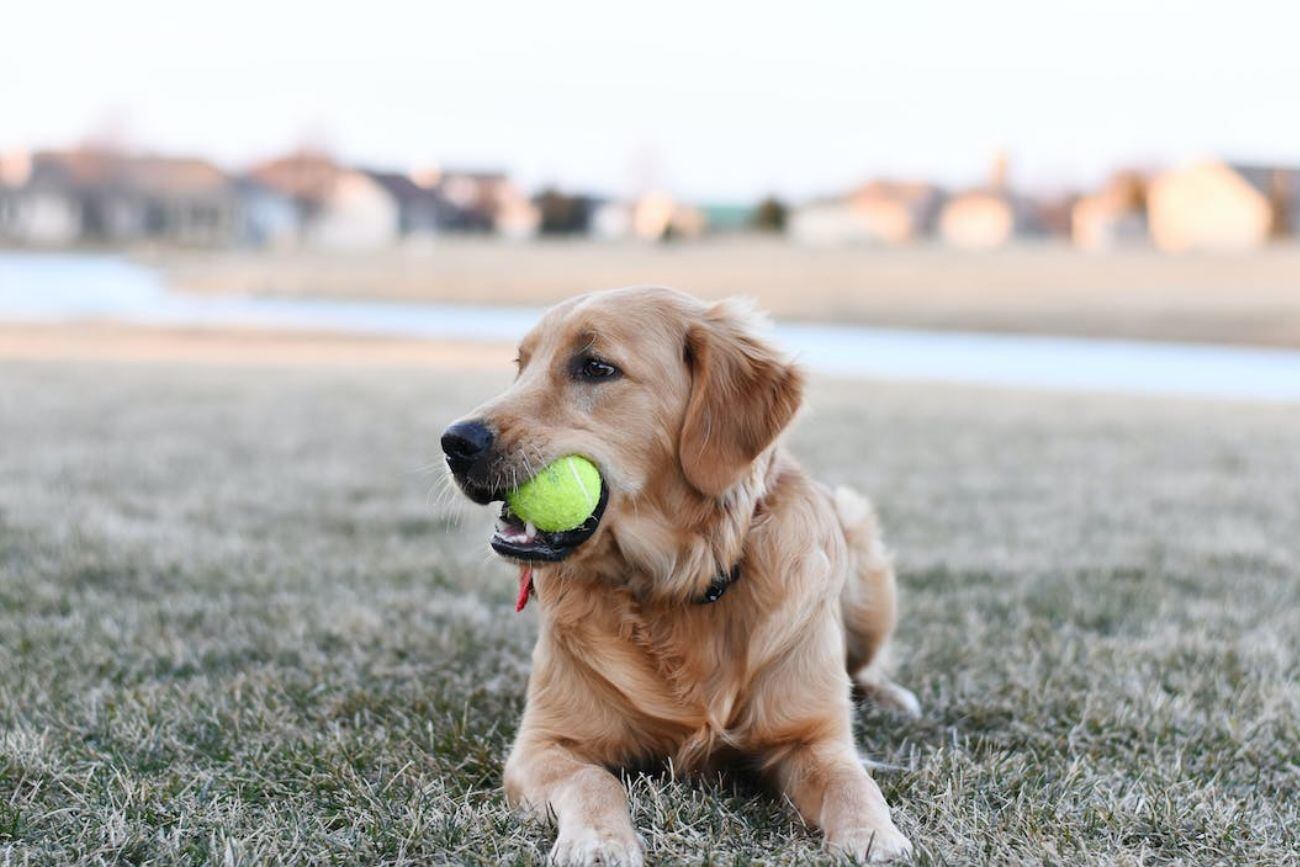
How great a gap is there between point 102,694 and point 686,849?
188cm

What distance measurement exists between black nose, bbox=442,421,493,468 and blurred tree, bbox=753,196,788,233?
176ft

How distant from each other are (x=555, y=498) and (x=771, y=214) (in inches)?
2122

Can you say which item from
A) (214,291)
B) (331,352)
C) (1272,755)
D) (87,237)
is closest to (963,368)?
(331,352)

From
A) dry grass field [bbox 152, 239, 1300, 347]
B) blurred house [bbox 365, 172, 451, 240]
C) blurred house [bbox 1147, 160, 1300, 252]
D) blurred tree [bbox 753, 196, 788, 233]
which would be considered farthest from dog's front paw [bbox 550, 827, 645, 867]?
blurred house [bbox 365, 172, 451, 240]

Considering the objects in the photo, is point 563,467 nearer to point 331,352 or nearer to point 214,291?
point 331,352

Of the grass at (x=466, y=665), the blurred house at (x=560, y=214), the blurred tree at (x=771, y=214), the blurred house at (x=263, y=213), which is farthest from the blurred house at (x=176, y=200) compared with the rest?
the grass at (x=466, y=665)

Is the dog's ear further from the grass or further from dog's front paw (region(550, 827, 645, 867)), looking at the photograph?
dog's front paw (region(550, 827, 645, 867))

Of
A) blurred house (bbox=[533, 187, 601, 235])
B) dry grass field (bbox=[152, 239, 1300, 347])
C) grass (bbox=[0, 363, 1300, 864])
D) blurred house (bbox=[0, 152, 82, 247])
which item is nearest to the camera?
grass (bbox=[0, 363, 1300, 864])

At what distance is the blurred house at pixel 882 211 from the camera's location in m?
74.6

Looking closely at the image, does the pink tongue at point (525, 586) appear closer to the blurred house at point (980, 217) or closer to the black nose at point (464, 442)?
the black nose at point (464, 442)

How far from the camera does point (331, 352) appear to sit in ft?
58.0

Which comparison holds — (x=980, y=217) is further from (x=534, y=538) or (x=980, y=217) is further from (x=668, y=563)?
(x=534, y=538)

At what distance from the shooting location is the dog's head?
2.87 m

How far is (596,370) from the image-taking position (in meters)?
3.05
